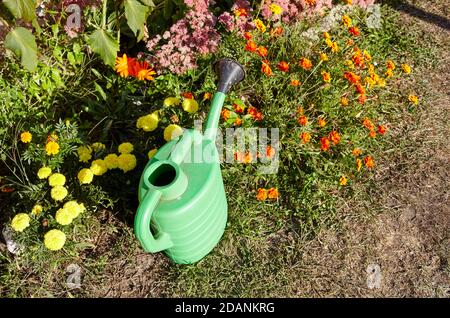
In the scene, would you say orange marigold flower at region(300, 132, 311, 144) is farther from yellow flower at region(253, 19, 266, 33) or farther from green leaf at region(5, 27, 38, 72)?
green leaf at region(5, 27, 38, 72)

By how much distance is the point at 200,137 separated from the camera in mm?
1795

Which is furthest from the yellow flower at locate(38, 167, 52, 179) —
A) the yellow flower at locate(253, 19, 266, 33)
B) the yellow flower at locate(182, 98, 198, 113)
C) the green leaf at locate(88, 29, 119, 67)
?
the yellow flower at locate(253, 19, 266, 33)

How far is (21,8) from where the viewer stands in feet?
6.07

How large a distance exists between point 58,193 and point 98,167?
0.20 metres

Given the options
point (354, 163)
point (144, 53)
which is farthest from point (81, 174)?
point (354, 163)

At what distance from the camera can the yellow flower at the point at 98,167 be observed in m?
2.00

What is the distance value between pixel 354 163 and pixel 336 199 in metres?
0.22

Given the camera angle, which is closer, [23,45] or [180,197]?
Result: [180,197]

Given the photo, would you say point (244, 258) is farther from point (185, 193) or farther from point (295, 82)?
point (295, 82)

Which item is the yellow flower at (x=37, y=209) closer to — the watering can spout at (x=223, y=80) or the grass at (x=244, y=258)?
the grass at (x=244, y=258)

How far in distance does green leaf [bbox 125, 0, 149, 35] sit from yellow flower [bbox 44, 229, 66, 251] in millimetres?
915

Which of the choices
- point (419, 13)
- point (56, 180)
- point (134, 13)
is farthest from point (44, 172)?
point (419, 13)

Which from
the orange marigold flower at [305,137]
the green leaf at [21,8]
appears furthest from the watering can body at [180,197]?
the green leaf at [21,8]
